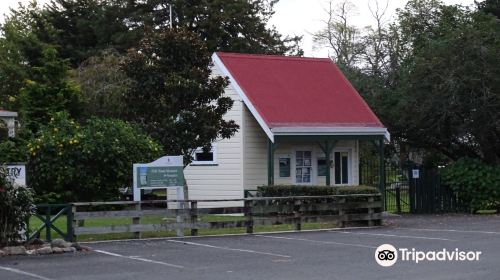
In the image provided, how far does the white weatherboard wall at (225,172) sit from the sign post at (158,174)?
8.02 metres

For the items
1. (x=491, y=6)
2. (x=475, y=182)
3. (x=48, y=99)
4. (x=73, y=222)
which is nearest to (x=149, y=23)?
(x=48, y=99)

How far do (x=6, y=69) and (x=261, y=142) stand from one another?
24058mm

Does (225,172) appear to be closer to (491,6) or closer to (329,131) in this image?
(329,131)

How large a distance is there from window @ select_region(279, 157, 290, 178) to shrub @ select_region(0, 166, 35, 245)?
1411cm

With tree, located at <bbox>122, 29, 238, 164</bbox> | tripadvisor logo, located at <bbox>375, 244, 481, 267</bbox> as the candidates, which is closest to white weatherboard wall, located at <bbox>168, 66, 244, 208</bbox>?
tree, located at <bbox>122, 29, 238, 164</bbox>

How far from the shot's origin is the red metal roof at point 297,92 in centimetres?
2850

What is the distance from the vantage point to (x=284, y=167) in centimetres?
2945

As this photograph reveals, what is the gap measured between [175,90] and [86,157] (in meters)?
3.82

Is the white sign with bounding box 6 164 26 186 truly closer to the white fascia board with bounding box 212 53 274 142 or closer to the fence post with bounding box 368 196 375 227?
the fence post with bounding box 368 196 375 227

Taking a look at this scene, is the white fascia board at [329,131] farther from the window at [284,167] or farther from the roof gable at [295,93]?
the window at [284,167]

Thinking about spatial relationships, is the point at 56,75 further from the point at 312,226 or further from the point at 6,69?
the point at 312,226

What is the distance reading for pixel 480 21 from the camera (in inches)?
1262

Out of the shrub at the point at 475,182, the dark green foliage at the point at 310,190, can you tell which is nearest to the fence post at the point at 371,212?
the dark green foliage at the point at 310,190

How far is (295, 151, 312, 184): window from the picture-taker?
29.8 m
